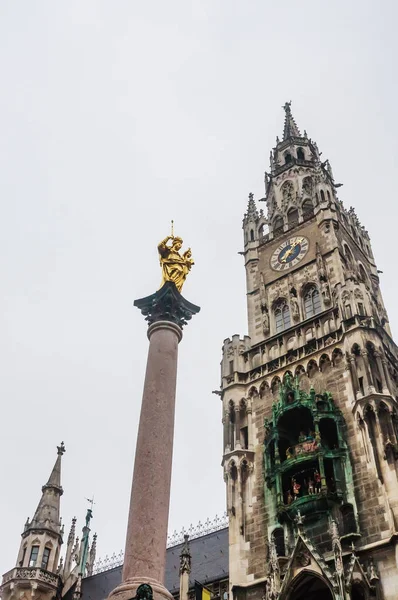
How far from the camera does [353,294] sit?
33500mm

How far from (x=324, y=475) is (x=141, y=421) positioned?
12559 millimetres

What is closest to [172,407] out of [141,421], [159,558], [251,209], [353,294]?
[141,421]

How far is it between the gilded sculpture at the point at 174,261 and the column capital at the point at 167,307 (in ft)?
1.46

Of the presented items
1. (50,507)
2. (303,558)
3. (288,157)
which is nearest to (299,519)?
(303,558)

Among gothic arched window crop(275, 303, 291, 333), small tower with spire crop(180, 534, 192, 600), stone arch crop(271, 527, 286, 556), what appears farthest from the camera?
gothic arched window crop(275, 303, 291, 333)

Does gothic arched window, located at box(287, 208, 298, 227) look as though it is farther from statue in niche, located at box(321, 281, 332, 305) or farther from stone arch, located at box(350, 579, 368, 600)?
stone arch, located at box(350, 579, 368, 600)

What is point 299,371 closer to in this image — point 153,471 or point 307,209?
point 307,209

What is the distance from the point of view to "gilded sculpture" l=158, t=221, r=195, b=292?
2055cm

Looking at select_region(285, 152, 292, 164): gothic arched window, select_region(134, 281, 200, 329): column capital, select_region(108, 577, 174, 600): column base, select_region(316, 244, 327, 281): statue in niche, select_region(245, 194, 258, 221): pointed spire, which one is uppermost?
select_region(285, 152, 292, 164): gothic arched window

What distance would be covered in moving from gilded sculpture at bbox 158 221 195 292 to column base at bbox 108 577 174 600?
28.9 ft

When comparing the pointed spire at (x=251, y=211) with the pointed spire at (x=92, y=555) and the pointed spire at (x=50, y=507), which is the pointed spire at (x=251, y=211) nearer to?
the pointed spire at (x=50, y=507)

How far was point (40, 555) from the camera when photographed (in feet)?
130

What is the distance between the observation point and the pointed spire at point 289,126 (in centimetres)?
5424

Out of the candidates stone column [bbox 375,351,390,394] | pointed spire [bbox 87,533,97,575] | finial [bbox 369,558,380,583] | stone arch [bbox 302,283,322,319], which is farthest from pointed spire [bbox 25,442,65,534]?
finial [bbox 369,558,380,583]
